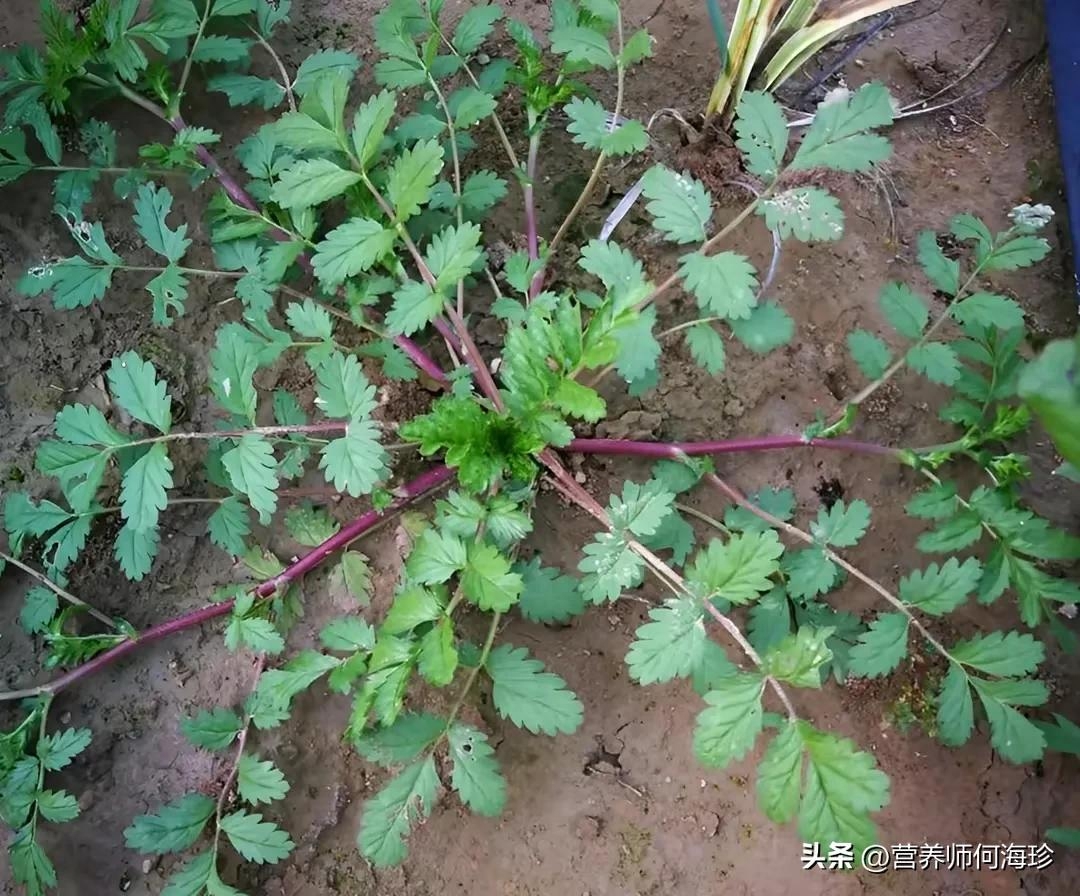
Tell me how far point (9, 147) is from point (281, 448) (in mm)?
871

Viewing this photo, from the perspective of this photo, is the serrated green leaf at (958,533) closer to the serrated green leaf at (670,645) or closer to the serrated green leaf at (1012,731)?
the serrated green leaf at (1012,731)

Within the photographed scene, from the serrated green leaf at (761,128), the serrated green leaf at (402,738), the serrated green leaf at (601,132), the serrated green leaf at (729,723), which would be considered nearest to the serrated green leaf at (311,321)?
the serrated green leaf at (601,132)

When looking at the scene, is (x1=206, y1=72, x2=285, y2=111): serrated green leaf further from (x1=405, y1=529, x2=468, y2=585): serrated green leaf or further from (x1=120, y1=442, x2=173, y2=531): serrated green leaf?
(x1=405, y1=529, x2=468, y2=585): serrated green leaf

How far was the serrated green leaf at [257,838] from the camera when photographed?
66.9 inches

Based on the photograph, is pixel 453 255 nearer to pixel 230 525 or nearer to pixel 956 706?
pixel 230 525

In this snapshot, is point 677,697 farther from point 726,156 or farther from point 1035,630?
point 726,156

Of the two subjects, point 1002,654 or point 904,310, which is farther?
point 904,310

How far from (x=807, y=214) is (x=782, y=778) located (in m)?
0.98

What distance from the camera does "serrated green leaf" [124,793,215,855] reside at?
5.67 ft

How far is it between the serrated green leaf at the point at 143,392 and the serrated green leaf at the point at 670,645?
0.98 meters

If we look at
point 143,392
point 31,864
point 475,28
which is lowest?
point 31,864

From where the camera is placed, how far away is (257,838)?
170 centimetres

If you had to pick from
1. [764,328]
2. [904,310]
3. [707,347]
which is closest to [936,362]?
[904,310]

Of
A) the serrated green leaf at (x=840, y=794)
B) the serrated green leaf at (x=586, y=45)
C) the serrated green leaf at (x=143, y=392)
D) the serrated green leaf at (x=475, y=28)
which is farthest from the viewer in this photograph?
the serrated green leaf at (x=475, y=28)
